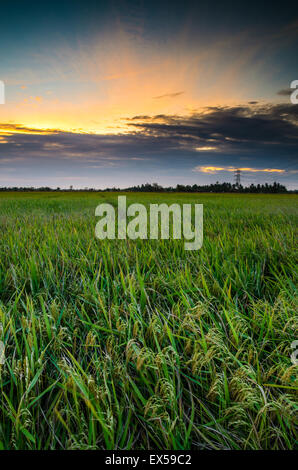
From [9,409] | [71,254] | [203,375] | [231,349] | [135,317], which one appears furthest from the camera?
[71,254]

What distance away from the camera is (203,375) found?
44.8 inches

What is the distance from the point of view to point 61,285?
1.97 metres

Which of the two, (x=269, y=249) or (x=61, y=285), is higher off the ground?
(x=269, y=249)

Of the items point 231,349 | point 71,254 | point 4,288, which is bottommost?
point 231,349

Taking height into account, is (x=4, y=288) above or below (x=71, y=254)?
below

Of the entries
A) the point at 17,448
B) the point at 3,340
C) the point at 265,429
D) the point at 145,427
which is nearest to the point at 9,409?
the point at 17,448

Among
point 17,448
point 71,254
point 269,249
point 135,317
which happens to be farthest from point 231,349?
point 71,254

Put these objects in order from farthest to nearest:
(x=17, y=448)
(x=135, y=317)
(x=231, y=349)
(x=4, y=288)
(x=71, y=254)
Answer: (x=71, y=254), (x=4, y=288), (x=135, y=317), (x=231, y=349), (x=17, y=448)

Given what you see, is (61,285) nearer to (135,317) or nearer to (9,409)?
(135,317)

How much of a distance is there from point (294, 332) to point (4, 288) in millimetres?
2011

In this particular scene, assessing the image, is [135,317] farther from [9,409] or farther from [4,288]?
[4,288]

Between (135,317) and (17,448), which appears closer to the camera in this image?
(17,448)

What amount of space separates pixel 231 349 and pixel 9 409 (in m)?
1.02

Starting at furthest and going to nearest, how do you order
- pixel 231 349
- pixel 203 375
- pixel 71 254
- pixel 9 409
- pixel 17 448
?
pixel 71 254 → pixel 231 349 → pixel 203 375 → pixel 9 409 → pixel 17 448
